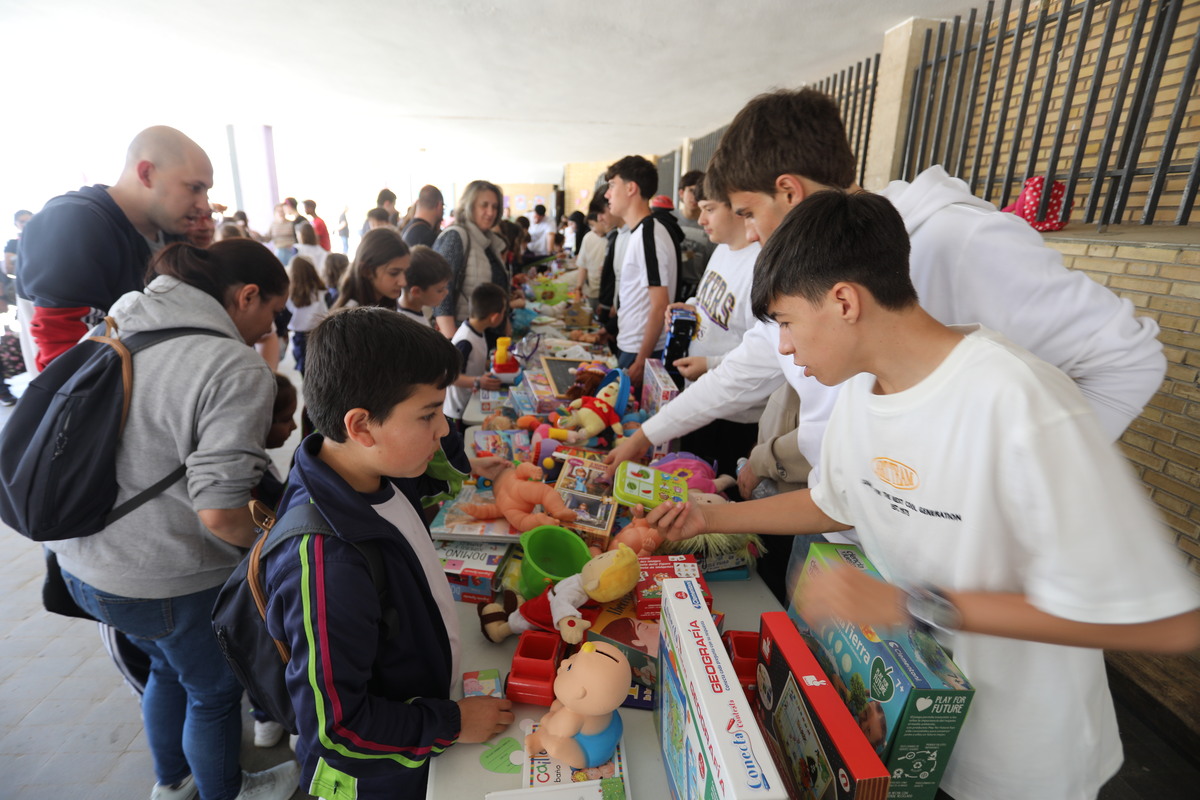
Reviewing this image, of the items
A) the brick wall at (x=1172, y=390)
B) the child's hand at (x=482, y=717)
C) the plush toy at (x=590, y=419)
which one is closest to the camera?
the child's hand at (x=482, y=717)

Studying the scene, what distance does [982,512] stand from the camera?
815 millimetres

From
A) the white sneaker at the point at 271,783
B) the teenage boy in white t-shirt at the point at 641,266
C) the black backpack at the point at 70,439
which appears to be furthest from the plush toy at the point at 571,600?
the teenage boy in white t-shirt at the point at 641,266

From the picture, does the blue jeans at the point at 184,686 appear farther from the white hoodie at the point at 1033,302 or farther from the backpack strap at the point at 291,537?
the white hoodie at the point at 1033,302

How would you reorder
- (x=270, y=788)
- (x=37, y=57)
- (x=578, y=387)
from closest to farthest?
(x=270, y=788)
(x=578, y=387)
(x=37, y=57)

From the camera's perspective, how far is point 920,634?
2.87 ft

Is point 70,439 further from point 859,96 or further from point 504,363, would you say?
point 859,96

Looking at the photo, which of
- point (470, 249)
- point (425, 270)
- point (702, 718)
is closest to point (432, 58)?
point (470, 249)

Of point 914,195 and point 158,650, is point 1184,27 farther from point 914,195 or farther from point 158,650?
point 158,650

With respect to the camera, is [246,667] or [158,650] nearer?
[246,667]

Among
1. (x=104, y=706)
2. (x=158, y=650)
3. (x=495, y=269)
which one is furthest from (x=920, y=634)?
(x=495, y=269)

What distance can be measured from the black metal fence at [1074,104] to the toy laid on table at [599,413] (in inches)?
120

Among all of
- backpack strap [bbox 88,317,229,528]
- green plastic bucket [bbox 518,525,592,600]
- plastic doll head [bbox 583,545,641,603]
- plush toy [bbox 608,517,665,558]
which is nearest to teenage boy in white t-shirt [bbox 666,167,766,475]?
plush toy [bbox 608,517,665,558]

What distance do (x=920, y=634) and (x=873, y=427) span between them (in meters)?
0.33

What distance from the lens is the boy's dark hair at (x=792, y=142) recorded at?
1.50 m
